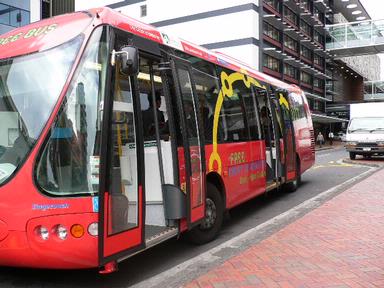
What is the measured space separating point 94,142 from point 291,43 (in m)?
53.2

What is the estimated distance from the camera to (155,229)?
5.74 meters

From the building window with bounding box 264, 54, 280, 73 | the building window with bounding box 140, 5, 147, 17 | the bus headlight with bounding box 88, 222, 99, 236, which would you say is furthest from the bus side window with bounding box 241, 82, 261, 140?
the building window with bounding box 140, 5, 147, 17

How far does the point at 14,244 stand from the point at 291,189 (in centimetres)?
900

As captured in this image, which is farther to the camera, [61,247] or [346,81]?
[346,81]

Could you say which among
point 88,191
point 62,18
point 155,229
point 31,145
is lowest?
point 155,229

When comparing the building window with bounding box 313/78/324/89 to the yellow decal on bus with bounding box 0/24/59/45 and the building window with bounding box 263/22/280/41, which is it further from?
the yellow decal on bus with bounding box 0/24/59/45

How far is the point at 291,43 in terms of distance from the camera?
54969mm

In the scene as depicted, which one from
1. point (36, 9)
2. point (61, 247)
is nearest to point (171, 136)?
point (61, 247)

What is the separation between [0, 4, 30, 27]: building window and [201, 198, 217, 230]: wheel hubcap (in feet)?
87.1

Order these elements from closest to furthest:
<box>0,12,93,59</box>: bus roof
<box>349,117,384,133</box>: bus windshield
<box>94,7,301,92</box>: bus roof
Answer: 1. <box>0,12,93,59</box>: bus roof
2. <box>94,7,301,92</box>: bus roof
3. <box>349,117,384,133</box>: bus windshield

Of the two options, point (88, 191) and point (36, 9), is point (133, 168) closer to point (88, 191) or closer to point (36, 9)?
point (88, 191)

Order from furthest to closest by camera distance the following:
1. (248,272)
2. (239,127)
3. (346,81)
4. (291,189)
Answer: (346,81)
(291,189)
(239,127)
(248,272)

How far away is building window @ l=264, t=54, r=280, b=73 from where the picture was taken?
4770 centimetres

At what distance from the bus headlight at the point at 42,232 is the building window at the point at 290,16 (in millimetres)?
50813
